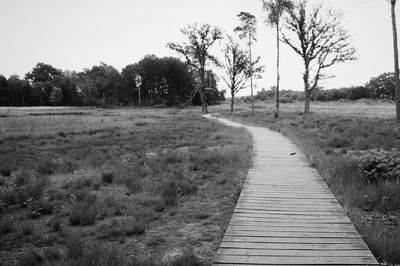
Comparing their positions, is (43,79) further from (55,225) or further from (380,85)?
(380,85)

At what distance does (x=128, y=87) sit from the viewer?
93.4 m

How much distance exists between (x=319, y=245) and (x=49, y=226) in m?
5.63

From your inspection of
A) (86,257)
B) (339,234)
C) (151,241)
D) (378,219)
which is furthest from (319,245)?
(86,257)

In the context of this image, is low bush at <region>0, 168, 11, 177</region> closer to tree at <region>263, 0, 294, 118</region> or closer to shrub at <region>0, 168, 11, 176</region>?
shrub at <region>0, 168, 11, 176</region>

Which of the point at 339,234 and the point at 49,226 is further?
the point at 49,226

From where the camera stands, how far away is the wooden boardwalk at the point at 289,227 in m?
4.70

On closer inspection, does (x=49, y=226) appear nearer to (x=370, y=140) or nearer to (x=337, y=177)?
(x=337, y=177)

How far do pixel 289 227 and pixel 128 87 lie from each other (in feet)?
303

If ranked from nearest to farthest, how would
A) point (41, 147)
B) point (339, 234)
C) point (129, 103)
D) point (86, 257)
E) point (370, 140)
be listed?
1. point (86, 257)
2. point (339, 234)
3. point (370, 140)
4. point (41, 147)
5. point (129, 103)

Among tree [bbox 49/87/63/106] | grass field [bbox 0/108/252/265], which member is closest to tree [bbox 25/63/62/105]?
tree [bbox 49/87/63/106]

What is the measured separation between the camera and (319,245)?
16.7ft

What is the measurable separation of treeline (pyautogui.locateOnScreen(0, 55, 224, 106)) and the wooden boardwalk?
257ft

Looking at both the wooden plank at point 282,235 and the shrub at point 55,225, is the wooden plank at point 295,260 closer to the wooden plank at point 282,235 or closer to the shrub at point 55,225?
the wooden plank at point 282,235

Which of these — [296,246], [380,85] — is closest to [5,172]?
[296,246]
